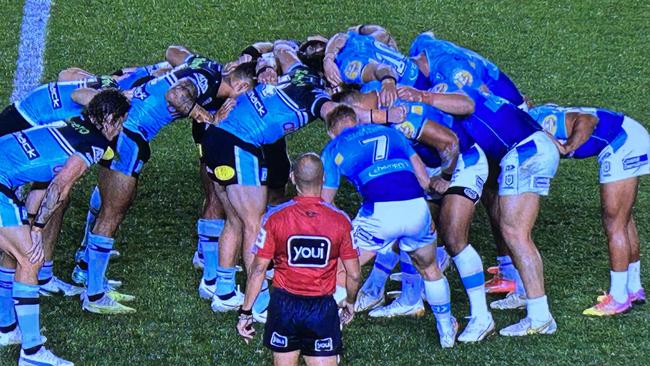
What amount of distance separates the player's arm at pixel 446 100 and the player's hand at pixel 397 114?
0.57ft

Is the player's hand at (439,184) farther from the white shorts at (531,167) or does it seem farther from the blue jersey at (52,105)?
the blue jersey at (52,105)

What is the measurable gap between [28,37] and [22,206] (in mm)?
6646

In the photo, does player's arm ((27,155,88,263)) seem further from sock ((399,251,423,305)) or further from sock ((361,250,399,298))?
sock ((399,251,423,305))

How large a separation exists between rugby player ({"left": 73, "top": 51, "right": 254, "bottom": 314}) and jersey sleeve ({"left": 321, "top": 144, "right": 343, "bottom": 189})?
48.5 inches

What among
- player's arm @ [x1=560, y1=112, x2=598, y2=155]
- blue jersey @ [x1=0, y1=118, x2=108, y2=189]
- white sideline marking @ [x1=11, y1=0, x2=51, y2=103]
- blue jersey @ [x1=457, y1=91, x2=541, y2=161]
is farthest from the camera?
white sideline marking @ [x1=11, y1=0, x2=51, y2=103]

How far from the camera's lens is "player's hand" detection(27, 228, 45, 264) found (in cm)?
817

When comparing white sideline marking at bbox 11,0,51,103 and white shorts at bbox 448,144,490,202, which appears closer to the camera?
white shorts at bbox 448,144,490,202

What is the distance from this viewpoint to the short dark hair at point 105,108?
8422 millimetres

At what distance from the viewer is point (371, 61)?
991cm

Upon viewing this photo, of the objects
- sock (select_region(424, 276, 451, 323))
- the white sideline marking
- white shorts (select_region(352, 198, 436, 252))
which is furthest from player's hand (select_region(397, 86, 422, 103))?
the white sideline marking

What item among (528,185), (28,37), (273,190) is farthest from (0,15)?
(528,185)

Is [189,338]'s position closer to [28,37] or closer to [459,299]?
[459,299]

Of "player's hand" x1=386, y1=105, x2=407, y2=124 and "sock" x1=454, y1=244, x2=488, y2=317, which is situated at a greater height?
"player's hand" x1=386, y1=105, x2=407, y2=124

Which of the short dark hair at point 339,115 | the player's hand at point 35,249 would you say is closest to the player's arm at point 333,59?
the short dark hair at point 339,115
